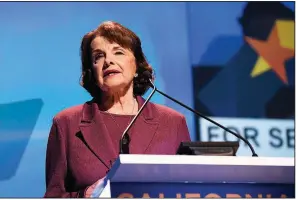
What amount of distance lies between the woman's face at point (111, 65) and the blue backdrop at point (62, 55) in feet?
0.28

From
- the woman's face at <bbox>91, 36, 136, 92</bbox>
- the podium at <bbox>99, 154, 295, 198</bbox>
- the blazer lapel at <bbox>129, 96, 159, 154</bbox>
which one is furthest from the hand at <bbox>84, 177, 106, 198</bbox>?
the woman's face at <bbox>91, 36, 136, 92</bbox>

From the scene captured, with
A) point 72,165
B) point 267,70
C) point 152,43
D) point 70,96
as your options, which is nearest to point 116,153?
point 72,165

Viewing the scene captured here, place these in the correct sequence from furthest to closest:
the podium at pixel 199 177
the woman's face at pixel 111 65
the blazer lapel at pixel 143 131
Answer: the woman's face at pixel 111 65
the blazer lapel at pixel 143 131
the podium at pixel 199 177

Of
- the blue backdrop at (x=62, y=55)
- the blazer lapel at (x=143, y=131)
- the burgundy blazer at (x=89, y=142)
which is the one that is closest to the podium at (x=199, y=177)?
the burgundy blazer at (x=89, y=142)

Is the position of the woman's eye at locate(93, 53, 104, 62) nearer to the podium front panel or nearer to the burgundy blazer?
the burgundy blazer

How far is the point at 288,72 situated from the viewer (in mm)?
3338

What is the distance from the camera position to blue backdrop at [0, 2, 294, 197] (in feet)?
9.70

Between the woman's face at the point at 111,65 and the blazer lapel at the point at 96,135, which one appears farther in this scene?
the woman's face at the point at 111,65

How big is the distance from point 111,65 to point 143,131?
321 mm

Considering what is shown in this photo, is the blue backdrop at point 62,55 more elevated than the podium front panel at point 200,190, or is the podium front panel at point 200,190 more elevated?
the blue backdrop at point 62,55

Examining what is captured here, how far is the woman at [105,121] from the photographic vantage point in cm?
283

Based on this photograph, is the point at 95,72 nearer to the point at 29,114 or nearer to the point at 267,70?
the point at 29,114

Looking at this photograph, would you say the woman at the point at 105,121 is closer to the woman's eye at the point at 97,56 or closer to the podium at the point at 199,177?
the woman's eye at the point at 97,56

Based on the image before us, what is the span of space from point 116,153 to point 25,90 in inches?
19.9
